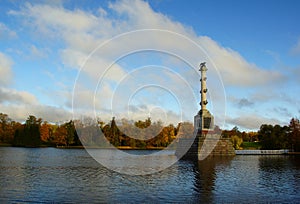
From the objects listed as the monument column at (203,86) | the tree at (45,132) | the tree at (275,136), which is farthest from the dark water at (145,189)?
the tree at (45,132)

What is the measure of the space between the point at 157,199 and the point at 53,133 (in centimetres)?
11248

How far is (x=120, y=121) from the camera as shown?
111500 mm

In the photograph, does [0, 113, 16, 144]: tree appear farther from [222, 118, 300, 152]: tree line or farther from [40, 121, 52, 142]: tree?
[222, 118, 300, 152]: tree line

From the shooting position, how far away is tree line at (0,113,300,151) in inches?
3916

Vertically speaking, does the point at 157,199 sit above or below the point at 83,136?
below

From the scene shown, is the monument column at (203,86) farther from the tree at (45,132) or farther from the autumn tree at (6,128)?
the autumn tree at (6,128)

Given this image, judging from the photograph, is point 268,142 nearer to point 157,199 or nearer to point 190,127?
point 190,127

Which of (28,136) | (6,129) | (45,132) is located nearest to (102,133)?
(45,132)

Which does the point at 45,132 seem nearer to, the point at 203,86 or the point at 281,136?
the point at 203,86

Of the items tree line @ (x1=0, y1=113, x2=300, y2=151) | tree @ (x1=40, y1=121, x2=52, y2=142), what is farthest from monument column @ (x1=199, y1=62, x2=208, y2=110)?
tree @ (x1=40, y1=121, x2=52, y2=142)

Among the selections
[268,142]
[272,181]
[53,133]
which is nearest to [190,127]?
[268,142]

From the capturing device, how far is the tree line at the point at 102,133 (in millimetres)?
99463

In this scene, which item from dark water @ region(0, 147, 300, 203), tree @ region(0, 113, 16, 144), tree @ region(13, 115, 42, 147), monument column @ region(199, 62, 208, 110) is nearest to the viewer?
dark water @ region(0, 147, 300, 203)

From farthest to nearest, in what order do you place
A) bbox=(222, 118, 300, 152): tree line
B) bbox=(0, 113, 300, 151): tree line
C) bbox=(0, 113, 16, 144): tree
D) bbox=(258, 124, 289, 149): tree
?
bbox=(0, 113, 16, 144): tree
bbox=(0, 113, 300, 151): tree line
bbox=(258, 124, 289, 149): tree
bbox=(222, 118, 300, 152): tree line
